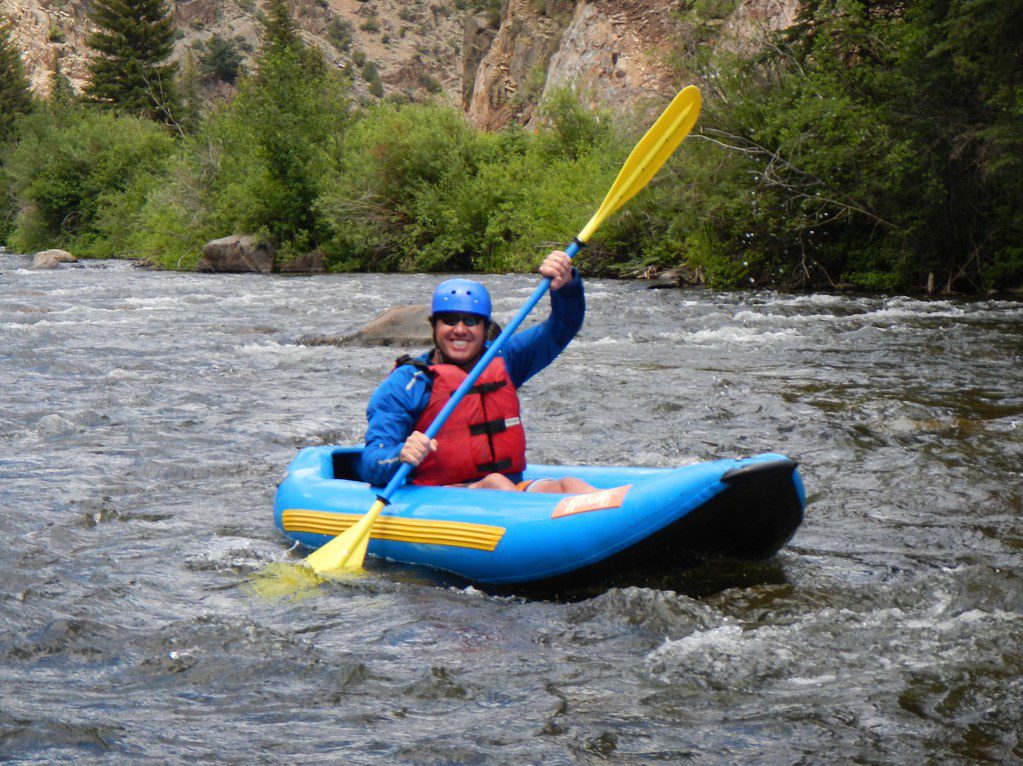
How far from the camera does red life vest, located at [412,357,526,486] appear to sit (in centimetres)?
390

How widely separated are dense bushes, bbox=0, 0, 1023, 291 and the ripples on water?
15.6ft

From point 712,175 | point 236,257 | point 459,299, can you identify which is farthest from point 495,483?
point 236,257

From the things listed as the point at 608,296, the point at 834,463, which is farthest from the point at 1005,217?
the point at 834,463

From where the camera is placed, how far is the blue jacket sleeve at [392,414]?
3.88 meters

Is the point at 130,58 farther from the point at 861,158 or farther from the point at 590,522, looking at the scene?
the point at 590,522

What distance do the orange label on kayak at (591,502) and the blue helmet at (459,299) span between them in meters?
0.85

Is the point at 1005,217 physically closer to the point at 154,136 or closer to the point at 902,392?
the point at 902,392

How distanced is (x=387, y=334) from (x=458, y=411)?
18.8 feet

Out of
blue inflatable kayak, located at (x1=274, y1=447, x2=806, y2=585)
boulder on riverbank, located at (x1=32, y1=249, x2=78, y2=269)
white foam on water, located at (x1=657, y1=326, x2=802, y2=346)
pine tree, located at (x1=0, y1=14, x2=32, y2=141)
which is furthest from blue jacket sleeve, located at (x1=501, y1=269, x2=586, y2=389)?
pine tree, located at (x1=0, y1=14, x2=32, y2=141)

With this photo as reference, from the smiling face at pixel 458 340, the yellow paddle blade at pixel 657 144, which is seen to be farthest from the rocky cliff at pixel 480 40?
the smiling face at pixel 458 340

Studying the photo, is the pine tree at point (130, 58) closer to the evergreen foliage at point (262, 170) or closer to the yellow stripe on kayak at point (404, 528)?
the evergreen foliage at point (262, 170)

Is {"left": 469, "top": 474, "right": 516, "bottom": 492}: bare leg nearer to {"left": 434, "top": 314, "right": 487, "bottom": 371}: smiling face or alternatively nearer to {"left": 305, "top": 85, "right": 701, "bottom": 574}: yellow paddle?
{"left": 305, "top": 85, "right": 701, "bottom": 574}: yellow paddle

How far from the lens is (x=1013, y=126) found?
30.9 ft

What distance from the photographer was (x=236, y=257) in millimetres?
20484
